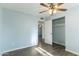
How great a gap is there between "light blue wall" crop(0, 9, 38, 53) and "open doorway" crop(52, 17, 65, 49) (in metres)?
1.44

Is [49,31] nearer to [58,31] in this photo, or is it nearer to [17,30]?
[58,31]

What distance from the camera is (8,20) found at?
3.87m

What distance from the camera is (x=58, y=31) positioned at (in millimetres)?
5570

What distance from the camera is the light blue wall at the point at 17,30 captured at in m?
3.76

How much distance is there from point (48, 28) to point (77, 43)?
269 centimetres

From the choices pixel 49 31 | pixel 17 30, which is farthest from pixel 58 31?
pixel 17 30

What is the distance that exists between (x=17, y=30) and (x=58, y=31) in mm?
2738

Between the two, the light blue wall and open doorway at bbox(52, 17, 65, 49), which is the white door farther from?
the light blue wall

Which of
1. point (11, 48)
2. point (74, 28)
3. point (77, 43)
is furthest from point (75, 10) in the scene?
point (11, 48)

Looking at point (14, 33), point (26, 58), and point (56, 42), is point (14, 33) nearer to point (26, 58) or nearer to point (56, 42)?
point (56, 42)

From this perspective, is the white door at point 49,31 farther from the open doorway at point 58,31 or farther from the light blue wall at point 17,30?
the light blue wall at point 17,30

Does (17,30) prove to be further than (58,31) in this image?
No

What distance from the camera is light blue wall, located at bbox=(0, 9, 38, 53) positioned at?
12.3 feet

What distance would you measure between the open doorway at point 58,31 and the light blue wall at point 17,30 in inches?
56.5
